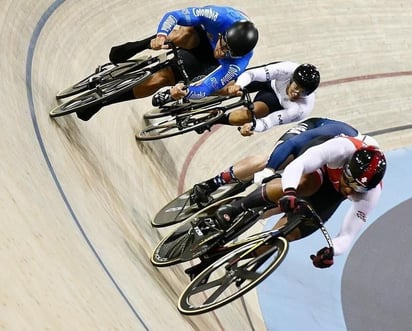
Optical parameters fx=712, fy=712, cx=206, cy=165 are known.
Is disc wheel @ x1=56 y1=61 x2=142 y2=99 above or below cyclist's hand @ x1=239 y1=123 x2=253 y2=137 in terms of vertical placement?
above

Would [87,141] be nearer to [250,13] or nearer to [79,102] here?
[79,102]

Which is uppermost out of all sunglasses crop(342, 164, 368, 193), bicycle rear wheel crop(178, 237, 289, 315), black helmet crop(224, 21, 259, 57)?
black helmet crop(224, 21, 259, 57)

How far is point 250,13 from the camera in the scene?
6.65m

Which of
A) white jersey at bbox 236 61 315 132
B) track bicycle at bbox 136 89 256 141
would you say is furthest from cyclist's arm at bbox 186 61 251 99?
track bicycle at bbox 136 89 256 141

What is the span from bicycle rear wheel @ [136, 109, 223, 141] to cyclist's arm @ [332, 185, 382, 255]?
1279mm

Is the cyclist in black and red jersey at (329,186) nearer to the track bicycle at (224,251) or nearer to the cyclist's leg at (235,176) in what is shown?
the track bicycle at (224,251)

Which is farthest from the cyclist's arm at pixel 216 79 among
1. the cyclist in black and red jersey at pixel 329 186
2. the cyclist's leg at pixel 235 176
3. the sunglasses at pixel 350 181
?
the sunglasses at pixel 350 181

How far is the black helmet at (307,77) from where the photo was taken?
14.4 feet

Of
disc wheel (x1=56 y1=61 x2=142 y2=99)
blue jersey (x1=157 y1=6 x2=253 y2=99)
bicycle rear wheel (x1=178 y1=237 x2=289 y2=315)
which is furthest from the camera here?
disc wheel (x1=56 y1=61 x2=142 y2=99)

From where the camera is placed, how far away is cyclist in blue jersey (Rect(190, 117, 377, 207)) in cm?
403

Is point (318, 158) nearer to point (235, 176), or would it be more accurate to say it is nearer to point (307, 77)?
point (307, 77)

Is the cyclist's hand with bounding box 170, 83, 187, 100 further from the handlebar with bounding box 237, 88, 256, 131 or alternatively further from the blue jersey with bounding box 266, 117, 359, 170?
the blue jersey with bounding box 266, 117, 359, 170

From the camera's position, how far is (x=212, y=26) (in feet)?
14.0

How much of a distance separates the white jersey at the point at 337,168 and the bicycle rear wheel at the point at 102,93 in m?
1.19
